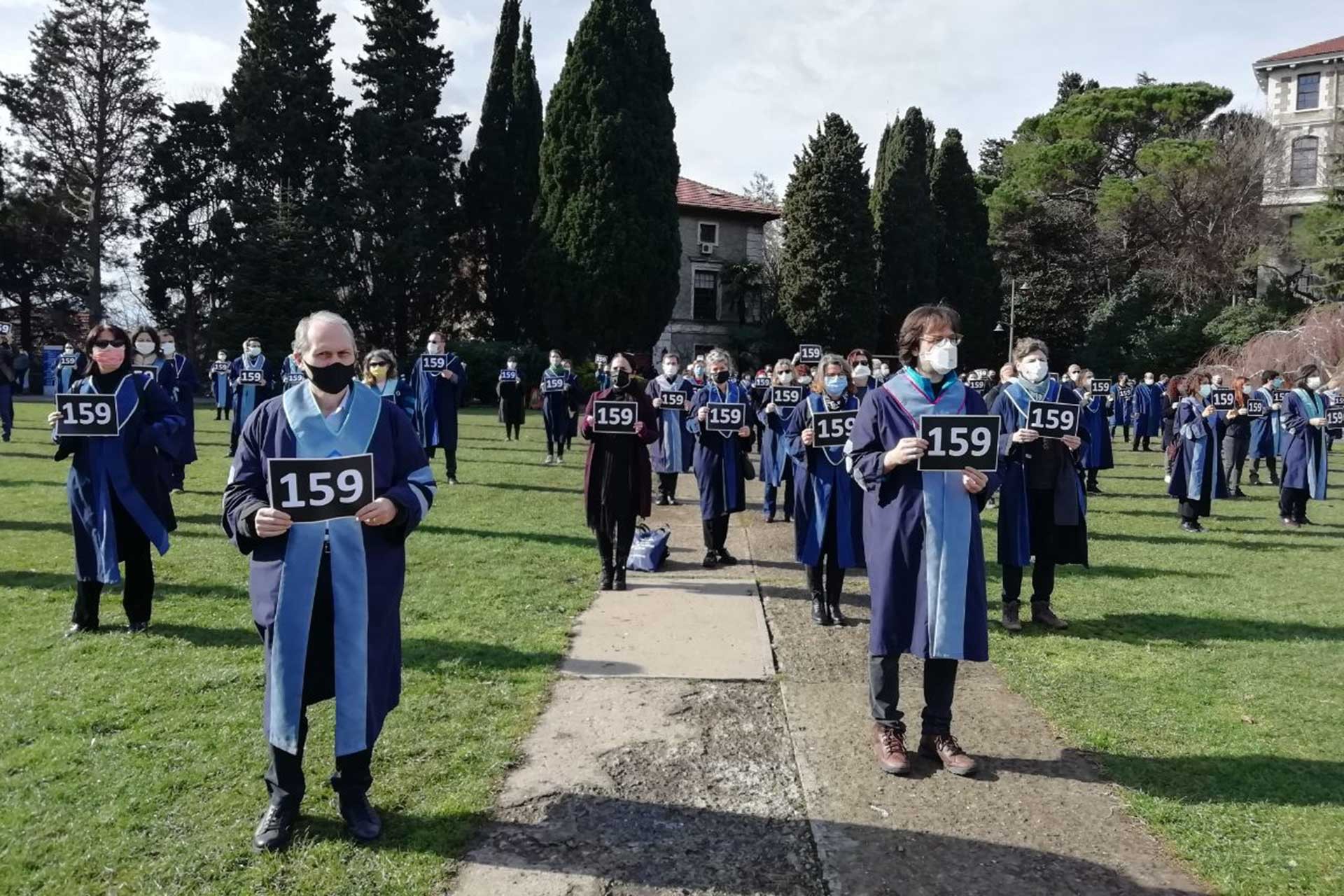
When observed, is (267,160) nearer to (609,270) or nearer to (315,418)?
(609,270)

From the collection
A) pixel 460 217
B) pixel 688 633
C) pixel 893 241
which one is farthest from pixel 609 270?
pixel 688 633

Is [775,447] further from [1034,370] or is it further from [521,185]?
[521,185]

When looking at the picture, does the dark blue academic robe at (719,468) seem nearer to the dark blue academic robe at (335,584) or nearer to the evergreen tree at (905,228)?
the dark blue academic robe at (335,584)

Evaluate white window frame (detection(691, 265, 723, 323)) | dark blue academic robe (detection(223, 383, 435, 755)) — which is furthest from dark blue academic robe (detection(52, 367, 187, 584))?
white window frame (detection(691, 265, 723, 323))

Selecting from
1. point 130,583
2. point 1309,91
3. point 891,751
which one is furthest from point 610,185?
point 1309,91

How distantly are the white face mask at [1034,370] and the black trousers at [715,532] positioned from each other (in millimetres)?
3164

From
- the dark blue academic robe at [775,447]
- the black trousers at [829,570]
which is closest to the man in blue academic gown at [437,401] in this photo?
the dark blue academic robe at [775,447]

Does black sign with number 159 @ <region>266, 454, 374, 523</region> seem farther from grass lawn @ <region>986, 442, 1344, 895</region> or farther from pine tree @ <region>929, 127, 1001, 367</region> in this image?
pine tree @ <region>929, 127, 1001, 367</region>

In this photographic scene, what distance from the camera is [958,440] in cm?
420

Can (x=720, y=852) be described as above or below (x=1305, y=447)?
below

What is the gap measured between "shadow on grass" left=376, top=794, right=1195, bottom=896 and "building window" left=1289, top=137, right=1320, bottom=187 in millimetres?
65795

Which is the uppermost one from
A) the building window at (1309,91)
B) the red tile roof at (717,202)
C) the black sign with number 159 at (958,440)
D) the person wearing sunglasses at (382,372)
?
the building window at (1309,91)

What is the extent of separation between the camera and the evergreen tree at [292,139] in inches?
1405

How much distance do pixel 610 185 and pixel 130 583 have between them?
29.8 m
